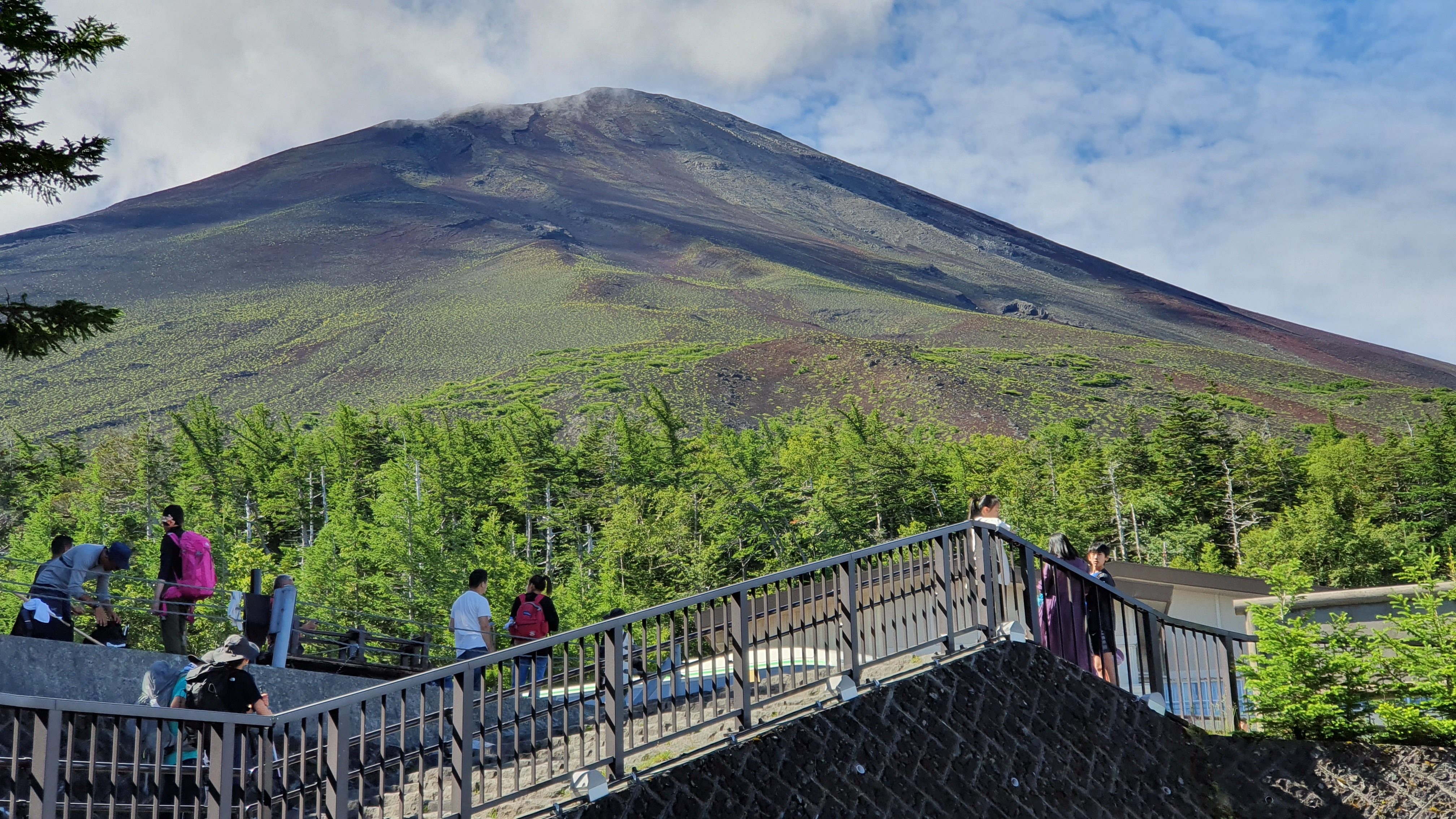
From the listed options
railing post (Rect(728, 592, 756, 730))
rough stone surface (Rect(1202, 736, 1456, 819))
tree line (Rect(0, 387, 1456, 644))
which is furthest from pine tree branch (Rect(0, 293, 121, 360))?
tree line (Rect(0, 387, 1456, 644))

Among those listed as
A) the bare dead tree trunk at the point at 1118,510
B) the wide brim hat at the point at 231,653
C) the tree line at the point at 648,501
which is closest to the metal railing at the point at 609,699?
the wide brim hat at the point at 231,653

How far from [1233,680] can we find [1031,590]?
3.04 m

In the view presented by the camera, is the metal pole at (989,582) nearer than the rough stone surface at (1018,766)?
No

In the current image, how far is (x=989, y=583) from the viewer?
399 inches

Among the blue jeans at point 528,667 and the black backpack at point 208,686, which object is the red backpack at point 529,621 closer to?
the blue jeans at point 528,667

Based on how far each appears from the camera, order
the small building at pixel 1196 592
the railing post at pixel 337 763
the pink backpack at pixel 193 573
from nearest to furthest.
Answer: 1. the railing post at pixel 337 763
2. the pink backpack at pixel 193 573
3. the small building at pixel 1196 592

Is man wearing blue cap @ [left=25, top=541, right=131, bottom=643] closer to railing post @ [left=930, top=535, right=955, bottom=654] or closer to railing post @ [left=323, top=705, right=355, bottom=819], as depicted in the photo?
railing post @ [left=323, top=705, right=355, bottom=819]

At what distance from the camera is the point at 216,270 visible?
606 ft

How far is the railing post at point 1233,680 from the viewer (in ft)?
38.5

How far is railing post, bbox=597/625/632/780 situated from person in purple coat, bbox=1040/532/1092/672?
13.8ft

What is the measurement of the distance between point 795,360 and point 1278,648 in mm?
136349

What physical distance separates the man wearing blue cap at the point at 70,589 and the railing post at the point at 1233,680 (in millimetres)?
10567

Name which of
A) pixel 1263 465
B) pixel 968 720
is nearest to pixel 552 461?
pixel 1263 465

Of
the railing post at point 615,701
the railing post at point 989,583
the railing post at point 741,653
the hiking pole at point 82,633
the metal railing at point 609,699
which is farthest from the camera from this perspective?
the hiking pole at point 82,633
